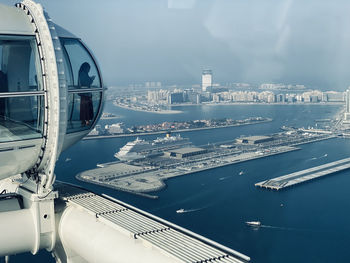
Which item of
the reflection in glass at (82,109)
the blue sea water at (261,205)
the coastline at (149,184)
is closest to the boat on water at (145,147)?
the blue sea water at (261,205)

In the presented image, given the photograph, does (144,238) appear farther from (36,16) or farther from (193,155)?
(193,155)

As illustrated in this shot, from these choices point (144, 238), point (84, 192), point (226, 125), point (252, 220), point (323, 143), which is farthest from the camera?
point (226, 125)

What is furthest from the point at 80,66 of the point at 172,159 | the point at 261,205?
the point at 172,159

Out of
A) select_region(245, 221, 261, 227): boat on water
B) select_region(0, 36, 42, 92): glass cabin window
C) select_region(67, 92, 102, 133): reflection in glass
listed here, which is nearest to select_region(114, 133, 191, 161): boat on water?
select_region(245, 221, 261, 227): boat on water

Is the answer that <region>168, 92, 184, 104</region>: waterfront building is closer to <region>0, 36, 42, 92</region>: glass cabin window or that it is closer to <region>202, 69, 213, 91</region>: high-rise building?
<region>202, 69, 213, 91</region>: high-rise building

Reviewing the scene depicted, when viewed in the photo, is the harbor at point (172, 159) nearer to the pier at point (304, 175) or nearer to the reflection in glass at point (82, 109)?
the pier at point (304, 175)

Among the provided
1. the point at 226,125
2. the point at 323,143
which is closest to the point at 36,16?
the point at 323,143
